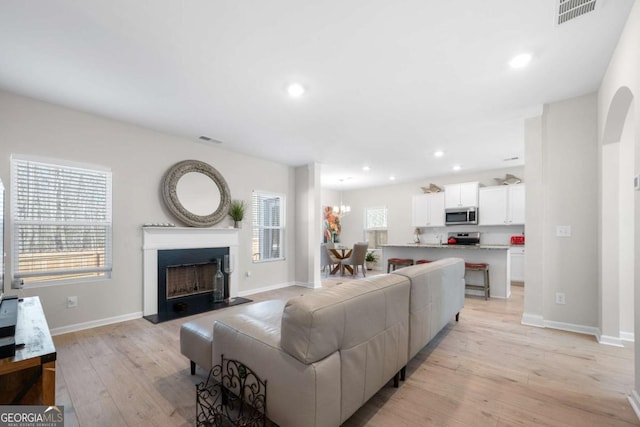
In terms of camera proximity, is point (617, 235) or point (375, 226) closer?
point (617, 235)

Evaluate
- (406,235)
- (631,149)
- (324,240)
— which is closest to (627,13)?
(631,149)

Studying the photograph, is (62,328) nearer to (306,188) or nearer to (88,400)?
(88,400)

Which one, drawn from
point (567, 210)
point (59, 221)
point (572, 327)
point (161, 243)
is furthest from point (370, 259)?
point (59, 221)

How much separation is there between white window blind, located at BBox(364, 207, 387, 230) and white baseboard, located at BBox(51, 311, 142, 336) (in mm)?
6471

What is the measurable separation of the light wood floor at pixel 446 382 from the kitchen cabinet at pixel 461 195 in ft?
13.1

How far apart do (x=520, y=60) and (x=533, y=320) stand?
9.28 ft

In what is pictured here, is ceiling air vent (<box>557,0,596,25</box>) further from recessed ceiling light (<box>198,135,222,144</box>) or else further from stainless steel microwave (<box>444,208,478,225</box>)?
stainless steel microwave (<box>444,208,478,225</box>)

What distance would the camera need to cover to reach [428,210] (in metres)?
7.41

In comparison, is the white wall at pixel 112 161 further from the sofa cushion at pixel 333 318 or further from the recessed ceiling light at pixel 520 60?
the recessed ceiling light at pixel 520 60

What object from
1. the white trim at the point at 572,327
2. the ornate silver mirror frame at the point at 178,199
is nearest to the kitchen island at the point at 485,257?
the white trim at the point at 572,327

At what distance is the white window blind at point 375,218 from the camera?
Answer: 8578 mm

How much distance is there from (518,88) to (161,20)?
3.19 meters

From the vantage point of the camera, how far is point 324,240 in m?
8.68

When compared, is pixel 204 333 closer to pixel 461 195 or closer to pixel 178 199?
pixel 178 199
